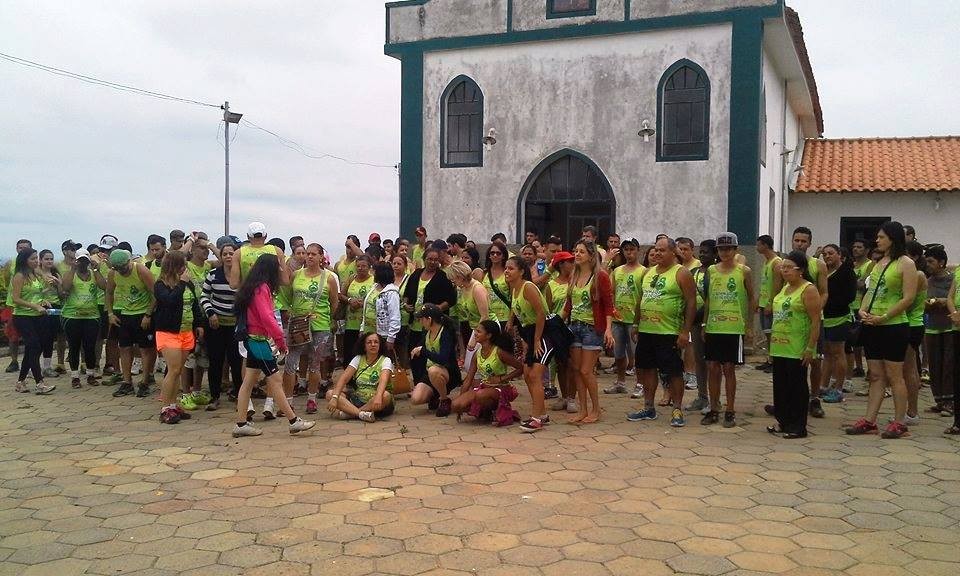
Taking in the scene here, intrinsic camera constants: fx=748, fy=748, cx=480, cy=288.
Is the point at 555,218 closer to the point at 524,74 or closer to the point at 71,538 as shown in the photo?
the point at 524,74

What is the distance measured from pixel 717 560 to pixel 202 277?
23.5ft

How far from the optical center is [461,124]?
15.7 meters

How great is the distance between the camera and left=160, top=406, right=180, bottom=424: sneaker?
7.64 metres

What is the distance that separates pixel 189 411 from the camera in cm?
819

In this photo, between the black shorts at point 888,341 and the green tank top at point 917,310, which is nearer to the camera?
the black shorts at point 888,341

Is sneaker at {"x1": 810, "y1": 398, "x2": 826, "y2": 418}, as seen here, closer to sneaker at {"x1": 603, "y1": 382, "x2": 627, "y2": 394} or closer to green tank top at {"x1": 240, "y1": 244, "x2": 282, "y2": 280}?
sneaker at {"x1": 603, "y1": 382, "x2": 627, "y2": 394}

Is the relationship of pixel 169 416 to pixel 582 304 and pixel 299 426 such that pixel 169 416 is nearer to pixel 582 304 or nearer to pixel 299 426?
pixel 299 426

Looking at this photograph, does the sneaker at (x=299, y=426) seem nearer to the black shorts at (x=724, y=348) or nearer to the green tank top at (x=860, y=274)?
the black shorts at (x=724, y=348)

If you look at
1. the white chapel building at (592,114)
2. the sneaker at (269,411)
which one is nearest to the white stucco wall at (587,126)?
the white chapel building at (592,114)

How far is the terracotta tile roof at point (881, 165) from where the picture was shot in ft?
57.2

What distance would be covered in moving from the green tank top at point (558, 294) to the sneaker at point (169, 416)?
4.02 m

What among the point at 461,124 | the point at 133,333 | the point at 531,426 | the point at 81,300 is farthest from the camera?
the point at 461,124

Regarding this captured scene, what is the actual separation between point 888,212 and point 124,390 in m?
16.5

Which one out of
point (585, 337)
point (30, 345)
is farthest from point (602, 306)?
point (30, 345)
